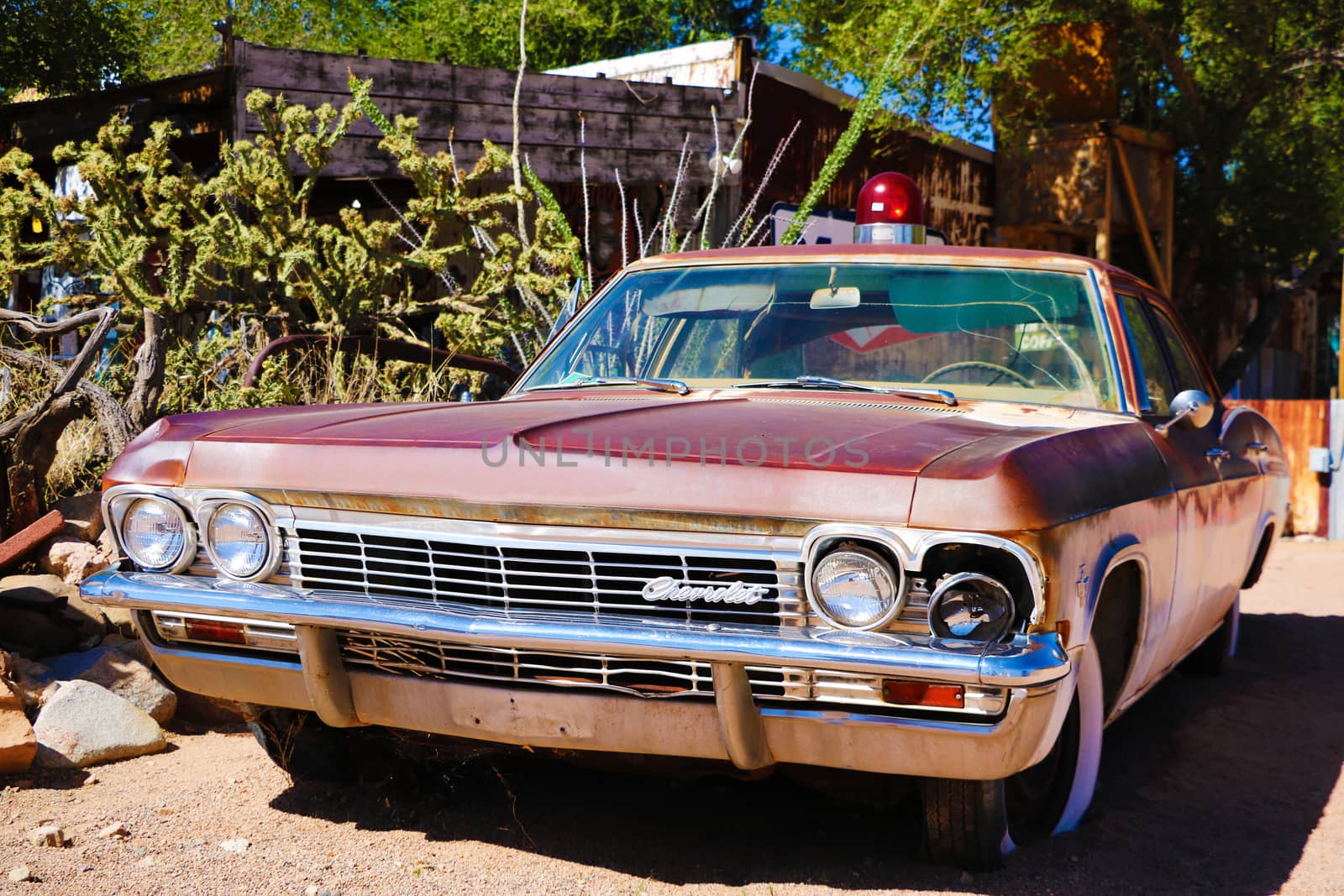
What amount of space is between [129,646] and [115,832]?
4.40ft

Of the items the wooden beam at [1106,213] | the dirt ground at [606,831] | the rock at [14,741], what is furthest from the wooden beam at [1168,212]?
the rock at [14,741]

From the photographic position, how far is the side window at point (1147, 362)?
12.0ft

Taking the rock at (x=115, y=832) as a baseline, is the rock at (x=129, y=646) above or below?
above

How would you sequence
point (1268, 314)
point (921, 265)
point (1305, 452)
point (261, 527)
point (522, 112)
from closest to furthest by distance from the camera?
1. point (261, 527)
2. point (921, 265)
3. point (522, 112)
4. point (1305, 452)
5. point (1268, 314)

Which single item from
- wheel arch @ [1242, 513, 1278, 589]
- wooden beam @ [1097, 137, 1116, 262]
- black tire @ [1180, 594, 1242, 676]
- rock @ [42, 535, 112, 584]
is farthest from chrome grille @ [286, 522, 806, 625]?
wooden beam @ [1097, 137, 1116, 262]

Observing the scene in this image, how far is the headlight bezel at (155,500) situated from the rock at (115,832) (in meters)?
0.69

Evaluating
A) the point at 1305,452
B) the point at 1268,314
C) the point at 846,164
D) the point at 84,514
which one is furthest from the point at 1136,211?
the point at 84,514

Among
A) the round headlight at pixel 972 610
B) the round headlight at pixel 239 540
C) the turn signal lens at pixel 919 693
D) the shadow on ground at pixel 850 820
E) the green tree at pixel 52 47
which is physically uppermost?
the green tree at pixel 52 47

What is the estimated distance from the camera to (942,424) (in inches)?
116

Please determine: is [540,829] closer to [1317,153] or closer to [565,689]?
[565,689]

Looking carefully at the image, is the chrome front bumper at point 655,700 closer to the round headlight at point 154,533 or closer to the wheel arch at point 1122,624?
the round headlight at point 154,533

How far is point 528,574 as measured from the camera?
8.62ft

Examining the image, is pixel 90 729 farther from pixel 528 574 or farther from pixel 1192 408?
pixel 1192 408

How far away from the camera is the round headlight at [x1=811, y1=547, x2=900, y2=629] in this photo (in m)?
2.45
